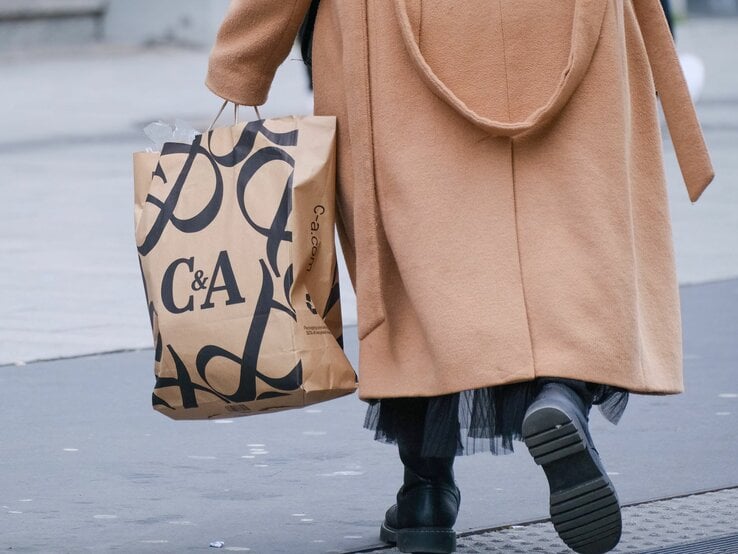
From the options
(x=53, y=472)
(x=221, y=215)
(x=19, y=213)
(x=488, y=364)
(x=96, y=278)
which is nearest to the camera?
Result: (x=488, y=364)

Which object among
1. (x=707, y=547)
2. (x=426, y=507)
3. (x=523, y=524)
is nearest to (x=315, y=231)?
(x=426, y=507)

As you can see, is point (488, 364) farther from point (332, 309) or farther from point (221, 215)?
point (221, 215)

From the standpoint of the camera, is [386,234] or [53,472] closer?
[386,234]

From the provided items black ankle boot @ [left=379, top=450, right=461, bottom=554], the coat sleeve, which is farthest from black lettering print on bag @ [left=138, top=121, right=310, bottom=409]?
black ankle boot @ [left=379, top=450, right=461, bottom=554]

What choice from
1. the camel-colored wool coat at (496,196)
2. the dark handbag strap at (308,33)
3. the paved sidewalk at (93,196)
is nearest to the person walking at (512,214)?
the camel-colored wool coat at (496,196)

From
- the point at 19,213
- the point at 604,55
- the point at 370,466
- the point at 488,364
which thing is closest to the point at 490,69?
the point at 604,55

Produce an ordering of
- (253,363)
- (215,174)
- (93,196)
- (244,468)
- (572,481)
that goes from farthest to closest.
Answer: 1. (93,196)
2. (244,468)
3. (215,174)
4. (253,363)
5. (572,481)

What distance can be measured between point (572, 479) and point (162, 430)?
2.11 m

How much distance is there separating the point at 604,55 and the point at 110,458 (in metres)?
1.99

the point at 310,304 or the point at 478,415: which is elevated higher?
the point at 310,304

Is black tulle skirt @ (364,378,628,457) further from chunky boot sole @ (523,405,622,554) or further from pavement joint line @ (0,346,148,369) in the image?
pavement joint line @ (0,346,148,369)

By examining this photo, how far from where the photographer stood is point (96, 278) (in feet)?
24.6

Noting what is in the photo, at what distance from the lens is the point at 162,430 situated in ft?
16.2

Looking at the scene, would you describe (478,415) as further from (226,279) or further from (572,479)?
(226,279)
